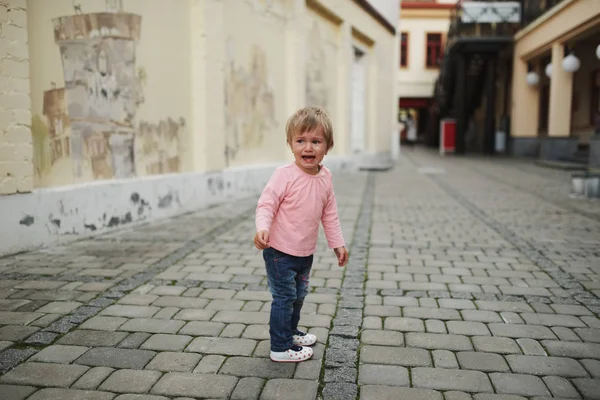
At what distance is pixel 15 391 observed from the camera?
2365 millimetres

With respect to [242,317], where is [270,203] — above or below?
above

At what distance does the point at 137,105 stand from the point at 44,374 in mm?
4547

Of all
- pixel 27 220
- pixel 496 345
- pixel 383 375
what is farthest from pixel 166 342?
pixel 27 220

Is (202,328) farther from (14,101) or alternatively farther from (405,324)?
(14,101)

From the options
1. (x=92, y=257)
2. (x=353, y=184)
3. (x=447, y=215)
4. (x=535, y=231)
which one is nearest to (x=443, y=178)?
(x=353, y=184)

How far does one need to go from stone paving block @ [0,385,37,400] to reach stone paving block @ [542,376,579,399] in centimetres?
234

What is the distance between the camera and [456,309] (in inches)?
138

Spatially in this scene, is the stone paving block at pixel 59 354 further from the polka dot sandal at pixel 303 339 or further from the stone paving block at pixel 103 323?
the polka dot sandal at pixel 303 339

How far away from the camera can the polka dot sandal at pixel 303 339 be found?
2900mm

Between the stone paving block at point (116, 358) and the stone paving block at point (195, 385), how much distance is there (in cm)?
22

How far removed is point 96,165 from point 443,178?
29.9 ft

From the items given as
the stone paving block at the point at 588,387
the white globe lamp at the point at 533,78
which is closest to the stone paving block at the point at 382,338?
the stone paving block at the point at 588,387

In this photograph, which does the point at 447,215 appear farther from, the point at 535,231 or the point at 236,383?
the point at 236,383

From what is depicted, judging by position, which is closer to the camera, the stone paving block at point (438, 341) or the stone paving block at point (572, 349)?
the stone paving block at point (572, 349)
